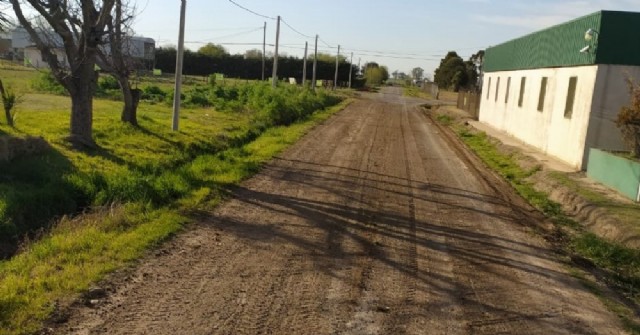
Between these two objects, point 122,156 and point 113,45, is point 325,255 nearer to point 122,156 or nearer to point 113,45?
point 122,156

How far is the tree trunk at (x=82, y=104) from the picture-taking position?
12727mm

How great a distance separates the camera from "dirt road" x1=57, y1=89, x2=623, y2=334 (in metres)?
4.92

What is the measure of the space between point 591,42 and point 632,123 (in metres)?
3.33

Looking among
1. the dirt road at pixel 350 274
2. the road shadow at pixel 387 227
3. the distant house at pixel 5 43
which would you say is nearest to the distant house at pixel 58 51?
the distant house at pixel 5 43

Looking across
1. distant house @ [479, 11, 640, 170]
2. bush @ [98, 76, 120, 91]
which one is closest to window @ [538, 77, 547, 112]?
distant house @ [479, 11, 640, 170]

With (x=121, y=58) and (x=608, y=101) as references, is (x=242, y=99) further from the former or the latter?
(x=608, y=101)

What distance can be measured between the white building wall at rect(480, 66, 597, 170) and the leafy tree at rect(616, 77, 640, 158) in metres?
1.96

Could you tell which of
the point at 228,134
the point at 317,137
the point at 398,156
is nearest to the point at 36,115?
the point at 228,134

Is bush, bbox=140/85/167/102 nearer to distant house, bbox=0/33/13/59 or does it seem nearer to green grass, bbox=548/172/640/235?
distant house, bbox=0/33/13/59

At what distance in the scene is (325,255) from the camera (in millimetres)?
6750

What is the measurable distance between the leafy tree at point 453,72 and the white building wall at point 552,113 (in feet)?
196

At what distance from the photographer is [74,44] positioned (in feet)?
41.2

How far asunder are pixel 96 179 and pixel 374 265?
16.7ft

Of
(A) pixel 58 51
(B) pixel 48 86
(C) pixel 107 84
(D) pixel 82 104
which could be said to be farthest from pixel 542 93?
(C) pixel 107 84
